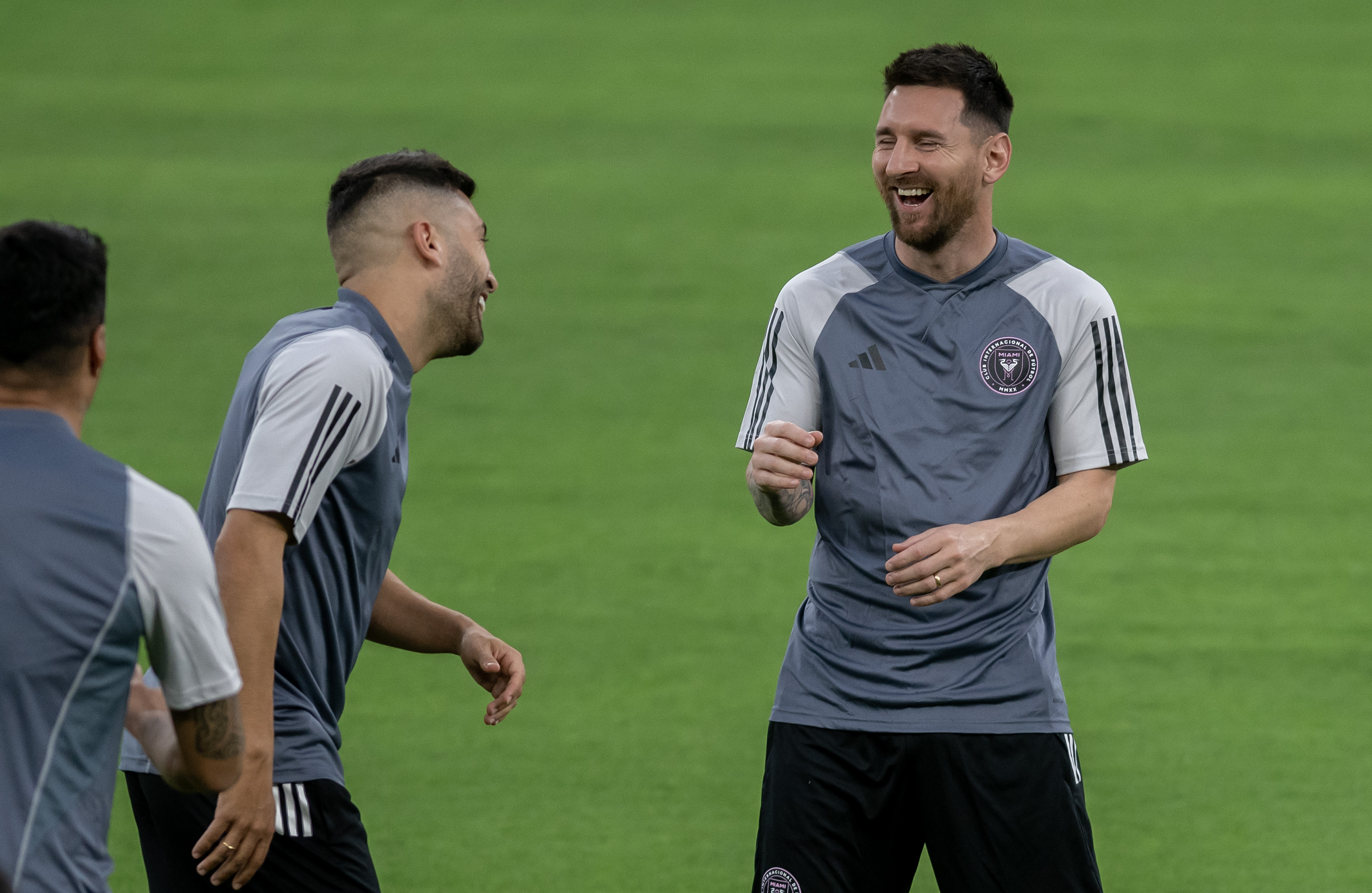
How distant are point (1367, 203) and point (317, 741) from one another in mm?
9890

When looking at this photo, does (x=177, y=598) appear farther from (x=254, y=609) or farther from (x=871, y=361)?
(x=871, y=361)

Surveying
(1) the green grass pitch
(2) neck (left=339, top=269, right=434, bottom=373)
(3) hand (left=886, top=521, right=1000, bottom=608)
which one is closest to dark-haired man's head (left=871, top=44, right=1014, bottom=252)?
(3) hand (left=886, top=521, right=1000, bottom=608)

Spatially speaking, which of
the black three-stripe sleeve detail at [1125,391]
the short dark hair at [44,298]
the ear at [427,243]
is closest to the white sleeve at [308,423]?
the ear at [427,243]

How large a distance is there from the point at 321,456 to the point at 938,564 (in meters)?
0.99

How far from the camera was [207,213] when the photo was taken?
1086cm

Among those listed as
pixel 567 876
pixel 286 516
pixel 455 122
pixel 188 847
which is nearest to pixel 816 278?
pixel 286 516

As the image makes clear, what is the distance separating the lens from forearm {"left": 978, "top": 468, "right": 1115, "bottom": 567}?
9.14ft

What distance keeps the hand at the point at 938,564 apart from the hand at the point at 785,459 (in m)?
0.20

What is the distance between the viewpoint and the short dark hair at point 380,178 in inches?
110

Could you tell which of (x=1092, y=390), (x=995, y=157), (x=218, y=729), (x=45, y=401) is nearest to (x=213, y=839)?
(x=218, y=729)

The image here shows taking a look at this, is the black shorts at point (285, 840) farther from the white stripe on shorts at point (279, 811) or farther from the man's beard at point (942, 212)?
the man's beard at point (942, 212)

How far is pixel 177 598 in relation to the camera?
192 centimetres

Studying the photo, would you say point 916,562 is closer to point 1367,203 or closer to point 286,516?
point 286,516

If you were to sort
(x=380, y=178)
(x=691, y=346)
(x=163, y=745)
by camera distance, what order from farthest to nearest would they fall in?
(x=691, y=346)
(x=380, y=178)
(x=163, y=745)
